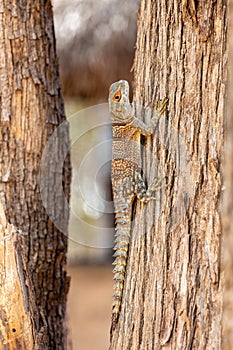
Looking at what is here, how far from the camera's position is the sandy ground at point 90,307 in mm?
8641

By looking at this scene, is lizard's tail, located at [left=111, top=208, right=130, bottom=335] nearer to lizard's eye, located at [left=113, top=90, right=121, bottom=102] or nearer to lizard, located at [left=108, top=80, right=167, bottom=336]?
lizard, located at [left=108, top=80, right=167, bottom=336]

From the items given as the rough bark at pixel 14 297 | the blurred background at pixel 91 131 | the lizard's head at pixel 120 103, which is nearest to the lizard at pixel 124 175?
the lizard's head at pixel 120 103

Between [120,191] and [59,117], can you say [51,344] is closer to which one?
[120,191]

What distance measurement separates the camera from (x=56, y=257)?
3916 mm

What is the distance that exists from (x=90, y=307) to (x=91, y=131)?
2.55 meters

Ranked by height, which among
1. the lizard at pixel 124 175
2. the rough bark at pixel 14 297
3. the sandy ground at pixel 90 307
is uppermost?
the lizard at pixel 124 175

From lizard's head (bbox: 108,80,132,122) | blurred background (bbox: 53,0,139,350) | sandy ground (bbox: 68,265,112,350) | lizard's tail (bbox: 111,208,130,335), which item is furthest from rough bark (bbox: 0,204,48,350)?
sandy ground (bbox: 68,265,112,350)

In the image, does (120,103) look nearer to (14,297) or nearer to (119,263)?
(119,263)

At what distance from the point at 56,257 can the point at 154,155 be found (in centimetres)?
106

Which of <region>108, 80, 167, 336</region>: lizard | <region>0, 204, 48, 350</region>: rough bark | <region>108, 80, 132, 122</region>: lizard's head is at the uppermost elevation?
<region>108, 80, 132, 122</region>: lizard's head

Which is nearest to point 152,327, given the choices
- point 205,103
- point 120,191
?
point 120,191

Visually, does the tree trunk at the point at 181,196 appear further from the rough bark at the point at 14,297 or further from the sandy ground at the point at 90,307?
the sandy ground at the point at 90,307

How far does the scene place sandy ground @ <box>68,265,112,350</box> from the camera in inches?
340

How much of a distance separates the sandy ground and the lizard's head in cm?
450
